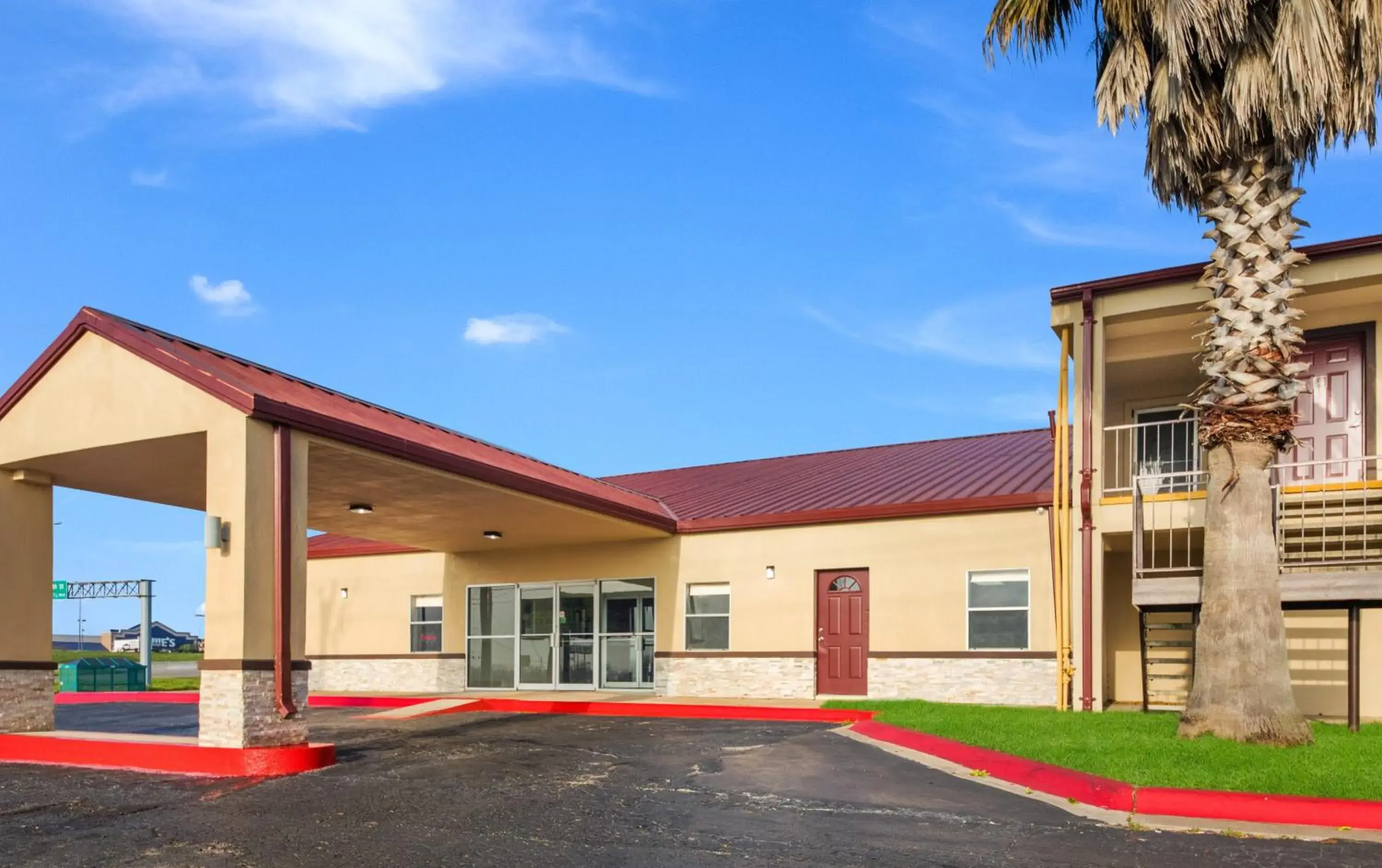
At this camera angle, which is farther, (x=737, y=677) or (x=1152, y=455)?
(x=737, y=677)

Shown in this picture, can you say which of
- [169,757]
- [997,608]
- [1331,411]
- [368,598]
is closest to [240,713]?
[169,757]

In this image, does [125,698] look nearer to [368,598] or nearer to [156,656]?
[368,598]

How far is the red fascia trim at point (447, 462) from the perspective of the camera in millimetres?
12938

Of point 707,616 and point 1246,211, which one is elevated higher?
point 1246,211

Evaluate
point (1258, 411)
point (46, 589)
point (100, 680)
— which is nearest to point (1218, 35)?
point (1258, 411)

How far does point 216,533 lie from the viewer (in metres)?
12.4

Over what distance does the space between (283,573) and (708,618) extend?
10.6 metres

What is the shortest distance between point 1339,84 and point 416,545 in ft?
60.0

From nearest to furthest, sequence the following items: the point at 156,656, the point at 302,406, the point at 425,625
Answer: the point at 302,406, the point at 425,625, the point at 156,656

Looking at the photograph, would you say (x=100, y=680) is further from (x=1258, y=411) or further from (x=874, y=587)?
(x=1258, y=411)

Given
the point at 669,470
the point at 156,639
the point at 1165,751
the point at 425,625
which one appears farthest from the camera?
the point at 156,639

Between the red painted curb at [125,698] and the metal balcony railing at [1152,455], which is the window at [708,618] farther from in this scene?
the red painted curb at [125,698]

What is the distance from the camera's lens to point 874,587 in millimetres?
20109

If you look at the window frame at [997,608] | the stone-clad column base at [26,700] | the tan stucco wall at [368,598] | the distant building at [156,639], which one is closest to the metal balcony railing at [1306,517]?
the window frame at [997,608]
